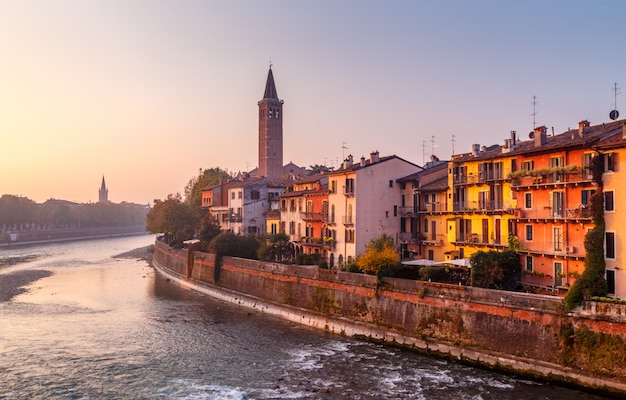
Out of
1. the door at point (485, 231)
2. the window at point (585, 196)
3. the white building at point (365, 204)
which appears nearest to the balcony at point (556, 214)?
the window at point (585, 196)

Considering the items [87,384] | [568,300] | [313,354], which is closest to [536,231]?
[568,300]

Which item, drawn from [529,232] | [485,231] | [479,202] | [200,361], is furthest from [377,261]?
[200,361]

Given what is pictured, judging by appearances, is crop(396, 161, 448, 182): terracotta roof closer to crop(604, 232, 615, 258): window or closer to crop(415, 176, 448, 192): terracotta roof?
crop(415, 176, 448, 192): terracotta roof

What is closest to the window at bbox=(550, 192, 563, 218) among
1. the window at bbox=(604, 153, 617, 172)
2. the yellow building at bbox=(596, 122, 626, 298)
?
the yellow building at bbox=(596, 122, 626, 298)

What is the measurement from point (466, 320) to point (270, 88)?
87.7m

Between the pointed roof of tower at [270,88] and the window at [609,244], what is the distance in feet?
290

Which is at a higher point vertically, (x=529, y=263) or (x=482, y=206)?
(x=482, y=206)

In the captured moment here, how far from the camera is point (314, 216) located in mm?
53875

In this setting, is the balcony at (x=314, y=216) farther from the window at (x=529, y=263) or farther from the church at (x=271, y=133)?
the church at (x=271, y=133)

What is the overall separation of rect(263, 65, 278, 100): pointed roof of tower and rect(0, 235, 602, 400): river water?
2669 inches

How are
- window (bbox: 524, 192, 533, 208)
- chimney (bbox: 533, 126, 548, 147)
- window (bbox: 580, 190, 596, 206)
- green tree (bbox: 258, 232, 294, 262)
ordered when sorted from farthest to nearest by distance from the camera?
green tree (bbox: 258, 232, 294, 262) < chimney (bbox: 533, 126, 548, 147) < window (bbox: 524, 192, 533, 208) < window (bbox: 580, 190, 596, 206)

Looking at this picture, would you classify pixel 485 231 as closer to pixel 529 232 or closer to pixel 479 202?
pixel 479 202

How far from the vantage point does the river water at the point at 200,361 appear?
24750mm

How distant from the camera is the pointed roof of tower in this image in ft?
359
